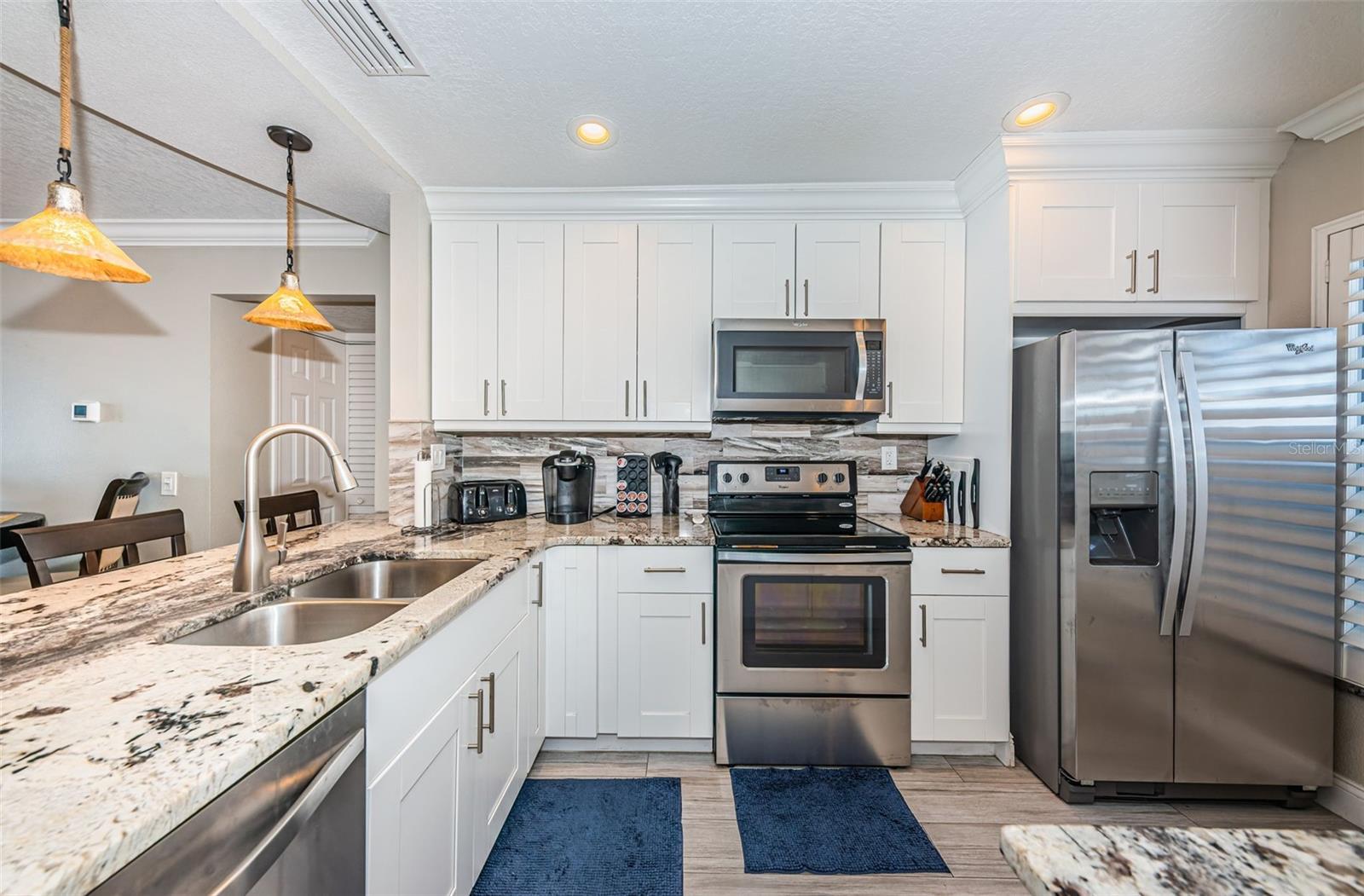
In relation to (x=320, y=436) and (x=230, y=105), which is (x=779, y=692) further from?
(x=230, y=105)

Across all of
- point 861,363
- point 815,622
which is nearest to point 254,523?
point 815,622

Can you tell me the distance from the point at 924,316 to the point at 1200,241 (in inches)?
40.1

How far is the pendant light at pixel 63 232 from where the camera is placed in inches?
47.9

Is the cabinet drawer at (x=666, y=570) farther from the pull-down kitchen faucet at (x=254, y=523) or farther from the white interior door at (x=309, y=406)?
the white interior door at (x=309, y=406)

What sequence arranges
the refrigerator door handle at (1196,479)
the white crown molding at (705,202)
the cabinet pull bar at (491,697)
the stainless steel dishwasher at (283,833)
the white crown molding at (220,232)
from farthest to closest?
the white crown molding at (220,232) < the white crown molding at (705,202) < the refrigerator door handle at (1196,479) < the cabinet pull bar at (491,697) < the stainless steel dishwasher at (283,833)

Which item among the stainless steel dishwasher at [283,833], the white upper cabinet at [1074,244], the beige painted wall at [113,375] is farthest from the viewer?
the beige painted wall at [113,375]

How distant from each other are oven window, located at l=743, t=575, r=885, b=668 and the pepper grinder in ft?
2.38

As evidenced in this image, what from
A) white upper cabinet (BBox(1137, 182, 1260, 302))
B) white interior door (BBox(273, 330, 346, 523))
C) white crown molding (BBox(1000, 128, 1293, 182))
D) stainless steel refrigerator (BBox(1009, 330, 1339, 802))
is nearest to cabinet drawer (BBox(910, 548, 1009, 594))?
stainless steel refrigerator (BBox(1009, 330, 1339, 802))

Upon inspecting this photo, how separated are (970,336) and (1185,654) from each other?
1.40 meters

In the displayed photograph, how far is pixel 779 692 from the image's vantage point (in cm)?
201

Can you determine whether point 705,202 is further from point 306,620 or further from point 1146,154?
point 306,620

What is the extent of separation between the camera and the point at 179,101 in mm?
1688

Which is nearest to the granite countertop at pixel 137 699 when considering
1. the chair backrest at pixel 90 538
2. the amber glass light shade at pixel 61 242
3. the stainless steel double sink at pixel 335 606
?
the stainless steel double sink at pixel 335 606

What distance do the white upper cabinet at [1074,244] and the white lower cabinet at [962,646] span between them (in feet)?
3.60
